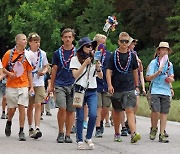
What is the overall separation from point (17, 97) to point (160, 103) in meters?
2.74

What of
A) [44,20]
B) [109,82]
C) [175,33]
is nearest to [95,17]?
[44,20]

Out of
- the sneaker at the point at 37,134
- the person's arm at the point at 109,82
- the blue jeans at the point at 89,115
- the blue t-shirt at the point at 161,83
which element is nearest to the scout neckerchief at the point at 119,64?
the person's arm at the point at 109,82

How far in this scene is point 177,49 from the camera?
40625 mm

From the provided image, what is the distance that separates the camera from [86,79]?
1070cm

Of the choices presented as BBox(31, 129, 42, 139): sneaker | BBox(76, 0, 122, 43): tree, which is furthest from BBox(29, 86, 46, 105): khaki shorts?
BBox(76, 0, 122, 43): tree

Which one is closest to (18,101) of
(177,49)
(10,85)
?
(10,85)

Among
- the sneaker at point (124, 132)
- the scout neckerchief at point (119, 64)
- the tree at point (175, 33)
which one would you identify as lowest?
the sneaker at point (124, 132)

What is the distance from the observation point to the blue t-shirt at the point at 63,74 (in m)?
11.7

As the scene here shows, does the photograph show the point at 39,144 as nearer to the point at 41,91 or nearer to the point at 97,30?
the point at 41,91

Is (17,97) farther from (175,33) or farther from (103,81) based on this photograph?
(175,33)

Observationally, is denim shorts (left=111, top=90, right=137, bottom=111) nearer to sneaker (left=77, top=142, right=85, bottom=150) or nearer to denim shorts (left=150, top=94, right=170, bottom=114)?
denim shorts (left=150, top=94, right=170, bottom=114)

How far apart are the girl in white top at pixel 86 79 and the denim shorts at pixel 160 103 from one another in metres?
2.00

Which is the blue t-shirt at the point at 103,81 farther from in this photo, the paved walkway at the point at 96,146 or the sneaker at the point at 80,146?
the sneaker at the point at 80,146

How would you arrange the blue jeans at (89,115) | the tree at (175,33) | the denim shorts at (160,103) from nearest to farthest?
the blue jeans at (89,115) < the denim shorts at (160,103) < the tree at (175,33)
